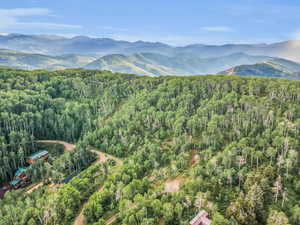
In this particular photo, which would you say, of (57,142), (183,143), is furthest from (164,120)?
(57,142)

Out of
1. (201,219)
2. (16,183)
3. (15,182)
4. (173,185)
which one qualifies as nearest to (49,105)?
(15,182)

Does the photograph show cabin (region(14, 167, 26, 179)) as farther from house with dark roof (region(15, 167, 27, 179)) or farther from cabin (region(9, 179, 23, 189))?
cabin (region(9, 179, 23, 189))

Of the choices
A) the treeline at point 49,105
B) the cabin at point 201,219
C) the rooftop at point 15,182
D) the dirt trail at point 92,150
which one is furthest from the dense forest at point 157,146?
the rooftop at point 15,182

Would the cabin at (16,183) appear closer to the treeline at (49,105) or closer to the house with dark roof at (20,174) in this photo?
the house with dark roof at (20,174)

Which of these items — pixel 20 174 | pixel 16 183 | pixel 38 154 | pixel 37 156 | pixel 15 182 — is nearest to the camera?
pixel 16 183

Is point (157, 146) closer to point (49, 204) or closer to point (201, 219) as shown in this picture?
point (201, 219)

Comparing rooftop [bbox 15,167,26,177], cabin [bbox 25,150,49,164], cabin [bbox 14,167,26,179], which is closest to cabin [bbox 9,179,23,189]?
cabin [bbox 14,167,26,179]
